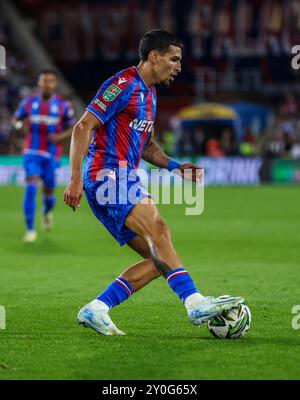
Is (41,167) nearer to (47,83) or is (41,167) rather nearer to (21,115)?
(21,115)

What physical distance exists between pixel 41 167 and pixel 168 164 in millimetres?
7416

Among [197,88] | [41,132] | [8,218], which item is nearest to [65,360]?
[41,132]

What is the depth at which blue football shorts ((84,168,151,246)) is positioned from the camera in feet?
21.2

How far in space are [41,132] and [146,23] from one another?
77.3 feet

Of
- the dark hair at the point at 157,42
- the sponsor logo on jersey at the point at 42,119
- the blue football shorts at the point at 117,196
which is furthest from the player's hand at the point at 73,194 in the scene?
the sponsor logo on jersey at the point at 42,119

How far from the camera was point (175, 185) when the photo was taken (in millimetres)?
25391

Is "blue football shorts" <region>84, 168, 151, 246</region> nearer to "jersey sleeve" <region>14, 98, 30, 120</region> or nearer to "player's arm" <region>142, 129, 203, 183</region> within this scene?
"player's arm" <region>142, 129, 203, 183</region>

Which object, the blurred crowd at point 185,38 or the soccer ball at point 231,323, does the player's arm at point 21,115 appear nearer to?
the soccer ball at point 231,323

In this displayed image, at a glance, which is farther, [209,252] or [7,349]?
[209,252]

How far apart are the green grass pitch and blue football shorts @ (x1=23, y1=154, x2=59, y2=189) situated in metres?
0.88

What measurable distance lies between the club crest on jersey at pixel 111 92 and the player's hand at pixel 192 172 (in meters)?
0.77

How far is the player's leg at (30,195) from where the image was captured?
13.5 meters

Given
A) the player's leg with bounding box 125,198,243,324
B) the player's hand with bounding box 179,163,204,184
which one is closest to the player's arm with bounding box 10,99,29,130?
the player's hand with bounding box 179,163,204,184

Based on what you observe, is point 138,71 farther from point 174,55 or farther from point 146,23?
point 146,23
